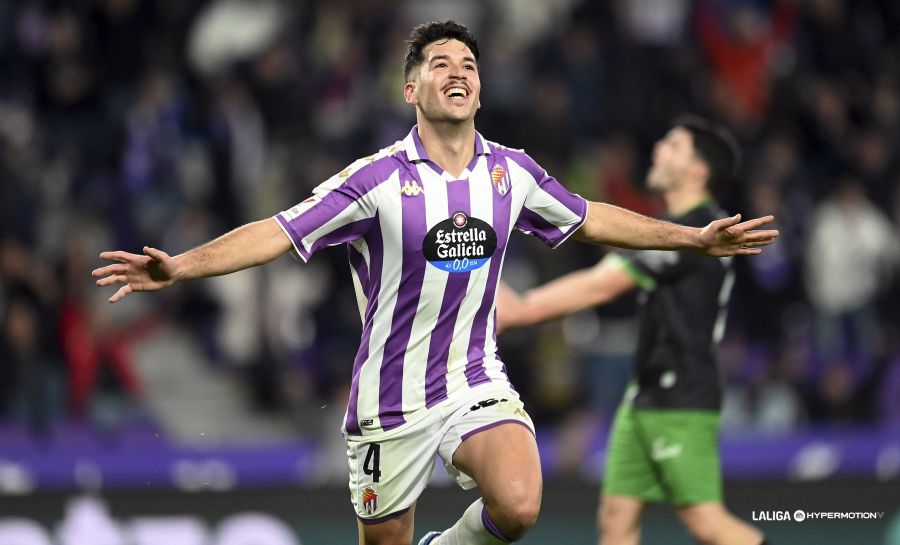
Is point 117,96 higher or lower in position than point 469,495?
higher

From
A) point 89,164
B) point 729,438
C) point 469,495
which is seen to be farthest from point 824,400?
point 89,164

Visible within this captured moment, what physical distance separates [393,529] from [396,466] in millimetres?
270

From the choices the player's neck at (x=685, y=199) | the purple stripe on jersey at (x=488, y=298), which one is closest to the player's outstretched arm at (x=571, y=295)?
the player's neck at (x=685, y=199)

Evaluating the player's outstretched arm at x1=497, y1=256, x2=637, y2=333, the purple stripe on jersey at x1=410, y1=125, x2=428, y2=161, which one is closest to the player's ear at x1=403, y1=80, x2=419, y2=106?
the purple stripe on jersey at x1=410, y1=125, x2=428, y2=161

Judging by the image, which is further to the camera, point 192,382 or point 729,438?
point 192,382

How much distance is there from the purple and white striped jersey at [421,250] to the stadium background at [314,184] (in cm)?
395

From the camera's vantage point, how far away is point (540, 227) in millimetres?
5770

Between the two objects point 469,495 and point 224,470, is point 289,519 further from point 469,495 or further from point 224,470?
point 224,470

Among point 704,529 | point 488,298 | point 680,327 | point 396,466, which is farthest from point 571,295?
point 396,466

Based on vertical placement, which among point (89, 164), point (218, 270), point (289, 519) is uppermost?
point (89, 164)

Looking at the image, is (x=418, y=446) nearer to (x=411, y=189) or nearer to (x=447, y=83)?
(x=411, y=189)

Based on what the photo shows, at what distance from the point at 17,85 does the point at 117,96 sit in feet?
2.67

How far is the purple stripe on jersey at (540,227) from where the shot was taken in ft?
18.8

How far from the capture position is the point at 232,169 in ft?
36.7
